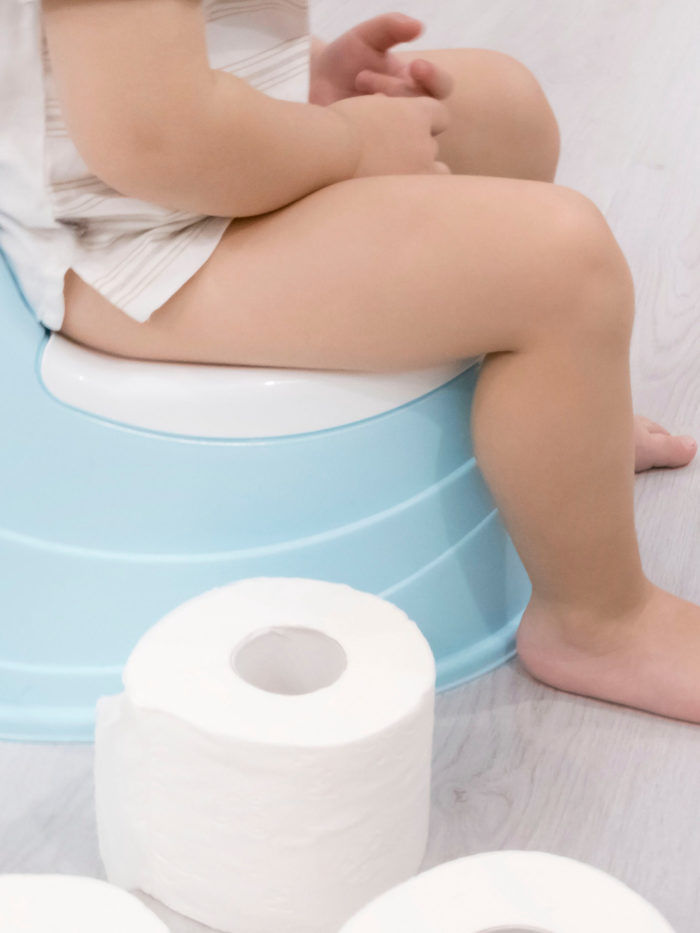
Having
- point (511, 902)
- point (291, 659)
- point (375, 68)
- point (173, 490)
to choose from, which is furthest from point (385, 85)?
point (511, 902)

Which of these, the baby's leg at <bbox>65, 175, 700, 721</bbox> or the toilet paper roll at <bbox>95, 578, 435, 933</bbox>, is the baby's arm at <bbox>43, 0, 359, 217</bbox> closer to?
the baby's leg at <bbox>65, 175, 700, 721</bbox>

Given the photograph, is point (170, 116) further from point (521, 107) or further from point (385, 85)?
point (521, 107)

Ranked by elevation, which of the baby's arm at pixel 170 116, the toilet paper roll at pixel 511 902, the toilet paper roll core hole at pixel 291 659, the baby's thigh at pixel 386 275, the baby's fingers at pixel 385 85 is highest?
the baby's arm at pixel 170 116

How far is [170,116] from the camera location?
683 millimetres

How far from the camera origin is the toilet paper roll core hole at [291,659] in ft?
2.19

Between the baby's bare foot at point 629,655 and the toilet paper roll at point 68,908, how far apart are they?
453mm

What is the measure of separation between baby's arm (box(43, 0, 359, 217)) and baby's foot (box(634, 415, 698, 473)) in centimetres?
49

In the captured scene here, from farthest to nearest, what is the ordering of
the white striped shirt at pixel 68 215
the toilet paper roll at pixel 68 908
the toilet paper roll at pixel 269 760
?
the white striped shirt at pixel 68 215 < the toilet paper roll at pixel 269 760 < the toilet paper roll at pixel 68 908

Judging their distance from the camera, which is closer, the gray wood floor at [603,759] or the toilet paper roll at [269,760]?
the toilet paper roll at [269,760]

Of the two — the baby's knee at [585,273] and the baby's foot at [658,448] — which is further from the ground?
the baby's knee at [585,273]

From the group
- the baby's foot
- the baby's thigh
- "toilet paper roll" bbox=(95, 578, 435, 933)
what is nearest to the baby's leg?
the baby's thigh

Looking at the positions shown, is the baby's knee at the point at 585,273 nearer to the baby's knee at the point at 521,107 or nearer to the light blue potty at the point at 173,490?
the light blue potty at the point at 173,490

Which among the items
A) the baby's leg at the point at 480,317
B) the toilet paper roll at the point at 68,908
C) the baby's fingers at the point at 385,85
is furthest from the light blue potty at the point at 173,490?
the toilet paper roll at the point at 68,908

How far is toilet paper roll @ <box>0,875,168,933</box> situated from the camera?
45 cm
